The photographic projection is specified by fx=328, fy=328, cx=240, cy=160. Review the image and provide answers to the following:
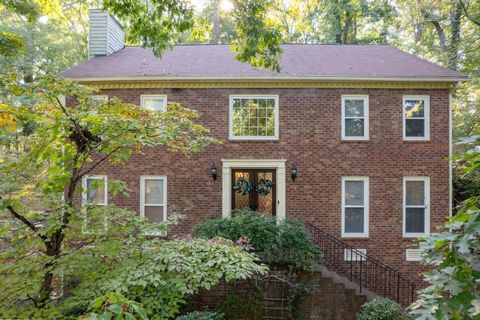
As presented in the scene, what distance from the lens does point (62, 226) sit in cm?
393

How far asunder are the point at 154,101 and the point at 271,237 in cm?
541

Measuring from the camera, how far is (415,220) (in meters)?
9.79

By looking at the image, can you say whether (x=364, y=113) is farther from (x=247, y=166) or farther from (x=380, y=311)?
(x=380, y=311)

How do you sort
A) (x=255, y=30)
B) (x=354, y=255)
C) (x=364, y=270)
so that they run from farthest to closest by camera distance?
(x=354, y=255) → (x=364, y=270) → (x=255, y=30)

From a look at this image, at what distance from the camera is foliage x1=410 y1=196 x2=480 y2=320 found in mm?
1744

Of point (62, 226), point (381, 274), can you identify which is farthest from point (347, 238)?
point (62, 226)

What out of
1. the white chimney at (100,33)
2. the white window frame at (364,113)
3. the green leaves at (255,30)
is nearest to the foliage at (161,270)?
the green leaves at (255,30)

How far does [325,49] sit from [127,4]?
807 centimetres

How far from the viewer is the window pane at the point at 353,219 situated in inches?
385

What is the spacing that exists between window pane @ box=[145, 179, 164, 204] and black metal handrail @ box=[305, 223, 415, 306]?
177 inches

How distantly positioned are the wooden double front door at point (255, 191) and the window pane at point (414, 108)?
4446 mm

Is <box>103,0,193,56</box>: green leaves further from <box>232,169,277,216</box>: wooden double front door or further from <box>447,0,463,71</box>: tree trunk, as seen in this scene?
<box>447,0,463,71</box>: tree trunk

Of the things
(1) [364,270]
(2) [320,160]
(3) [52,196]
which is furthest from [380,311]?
(3) [52,196]

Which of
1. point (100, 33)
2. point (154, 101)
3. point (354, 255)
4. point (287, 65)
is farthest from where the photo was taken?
point (100, 33)
